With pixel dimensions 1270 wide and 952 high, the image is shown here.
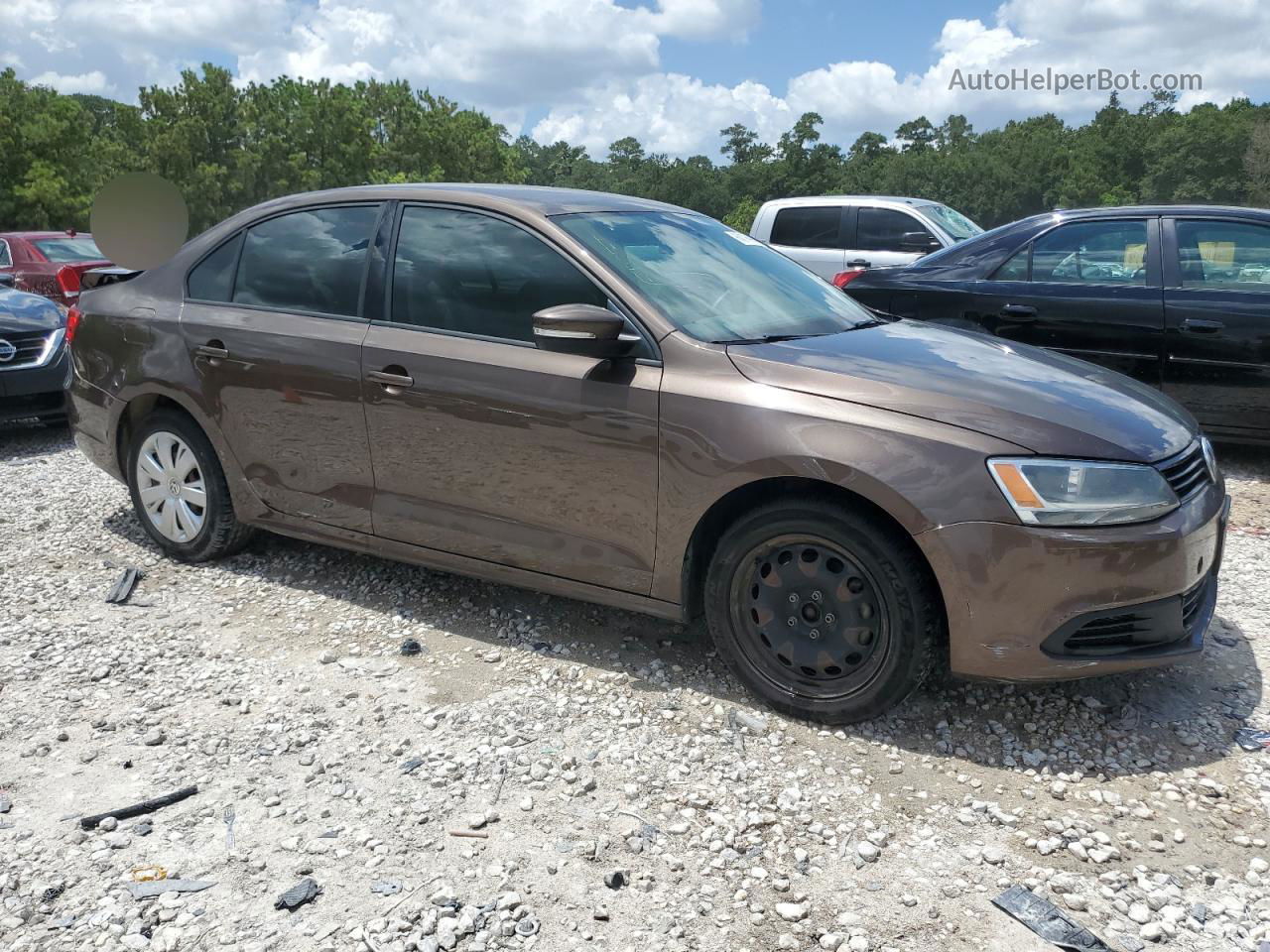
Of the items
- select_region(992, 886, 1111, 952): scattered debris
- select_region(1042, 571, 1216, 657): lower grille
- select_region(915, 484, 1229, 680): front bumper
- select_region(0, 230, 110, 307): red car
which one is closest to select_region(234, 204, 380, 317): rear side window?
select_region(915, 484, 1229, 680): front bumper

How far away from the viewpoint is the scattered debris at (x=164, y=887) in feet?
8.59

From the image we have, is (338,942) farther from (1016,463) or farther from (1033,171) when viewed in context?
(1033,171)

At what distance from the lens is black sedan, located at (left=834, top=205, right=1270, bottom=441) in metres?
6.12

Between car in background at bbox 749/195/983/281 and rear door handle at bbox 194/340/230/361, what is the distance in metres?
7.83

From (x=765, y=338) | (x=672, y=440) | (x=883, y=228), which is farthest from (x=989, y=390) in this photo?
(x=883, y=228)

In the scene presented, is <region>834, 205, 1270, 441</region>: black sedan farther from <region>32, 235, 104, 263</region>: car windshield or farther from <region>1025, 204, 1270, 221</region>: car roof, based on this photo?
<region>32, 235, 104, 263</region>: car windshield

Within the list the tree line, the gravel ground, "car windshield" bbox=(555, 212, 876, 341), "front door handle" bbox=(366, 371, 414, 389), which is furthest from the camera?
the tree line

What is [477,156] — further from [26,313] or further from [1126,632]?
[1126,632]

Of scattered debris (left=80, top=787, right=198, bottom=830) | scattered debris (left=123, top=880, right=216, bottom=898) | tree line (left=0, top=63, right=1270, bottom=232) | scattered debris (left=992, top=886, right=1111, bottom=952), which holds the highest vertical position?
tree line (left=0, top=63, right=1270, bottom=232)

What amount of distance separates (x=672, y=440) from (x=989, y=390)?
1.03 metres

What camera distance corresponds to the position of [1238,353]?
6.07m

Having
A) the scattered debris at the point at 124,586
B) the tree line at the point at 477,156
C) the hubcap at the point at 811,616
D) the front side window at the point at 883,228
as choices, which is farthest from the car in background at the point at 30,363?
the tree line at the point at 477,156

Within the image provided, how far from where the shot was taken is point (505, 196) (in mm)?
4098

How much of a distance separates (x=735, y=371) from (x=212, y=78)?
4584 cm
